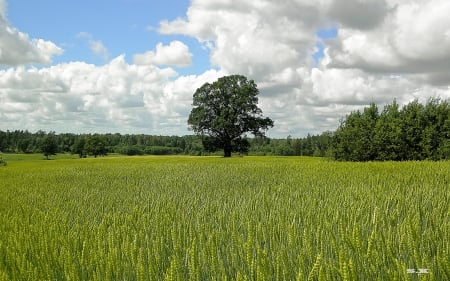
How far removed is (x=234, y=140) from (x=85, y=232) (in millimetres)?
51175

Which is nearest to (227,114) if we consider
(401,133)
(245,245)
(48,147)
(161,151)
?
(401,133)

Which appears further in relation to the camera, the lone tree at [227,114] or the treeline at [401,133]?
the lone tree at [227,114]

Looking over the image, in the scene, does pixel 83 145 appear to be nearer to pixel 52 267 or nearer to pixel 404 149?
pixel 404 149

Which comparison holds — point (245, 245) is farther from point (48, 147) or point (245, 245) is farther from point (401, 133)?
point (48, 147)

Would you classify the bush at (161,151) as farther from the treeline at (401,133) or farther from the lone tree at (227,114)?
the treeline at (401,133)

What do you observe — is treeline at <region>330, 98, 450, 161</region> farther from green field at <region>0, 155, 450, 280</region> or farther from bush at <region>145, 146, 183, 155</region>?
bush at <region>145, 146, 183, 155</region>

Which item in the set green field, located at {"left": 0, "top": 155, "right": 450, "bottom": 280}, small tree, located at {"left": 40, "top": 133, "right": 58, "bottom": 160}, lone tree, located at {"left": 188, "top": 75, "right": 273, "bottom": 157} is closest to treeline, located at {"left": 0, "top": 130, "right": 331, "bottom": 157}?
small tree, located at {"left": 40, "top": 133, "right": 58, "bottom": 160}

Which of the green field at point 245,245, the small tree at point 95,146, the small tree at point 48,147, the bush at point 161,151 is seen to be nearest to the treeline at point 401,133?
the green field at point 245,245

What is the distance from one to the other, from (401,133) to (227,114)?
32075mm

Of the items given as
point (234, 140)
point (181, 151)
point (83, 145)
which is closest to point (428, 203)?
point (234, 140)

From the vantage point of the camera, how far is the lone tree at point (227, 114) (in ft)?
182

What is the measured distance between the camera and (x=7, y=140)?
6171 inches

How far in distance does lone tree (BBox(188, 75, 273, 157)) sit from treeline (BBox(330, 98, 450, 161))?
90.7 ft

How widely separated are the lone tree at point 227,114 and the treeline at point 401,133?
27.6m
